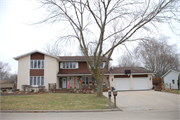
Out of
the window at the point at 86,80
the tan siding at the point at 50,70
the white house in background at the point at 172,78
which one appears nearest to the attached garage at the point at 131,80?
the white house in background at the point at 172,78

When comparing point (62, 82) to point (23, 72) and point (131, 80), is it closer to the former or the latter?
point (23, 72)

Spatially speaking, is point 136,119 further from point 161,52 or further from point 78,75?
point 161,52

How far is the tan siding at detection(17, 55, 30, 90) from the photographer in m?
21.6

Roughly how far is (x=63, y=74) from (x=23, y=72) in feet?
20.2

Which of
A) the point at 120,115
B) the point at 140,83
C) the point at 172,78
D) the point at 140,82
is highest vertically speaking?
the point at 172,78

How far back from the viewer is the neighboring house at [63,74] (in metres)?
21.9

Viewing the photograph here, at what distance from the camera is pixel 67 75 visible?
23.1m

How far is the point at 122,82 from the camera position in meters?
24.1

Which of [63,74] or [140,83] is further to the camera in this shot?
[140,83]

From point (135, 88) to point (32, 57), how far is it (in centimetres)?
1789

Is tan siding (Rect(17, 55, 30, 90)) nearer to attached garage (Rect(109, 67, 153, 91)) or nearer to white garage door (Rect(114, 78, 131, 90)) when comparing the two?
attached garage (Rect(109, 67, 153, 91))

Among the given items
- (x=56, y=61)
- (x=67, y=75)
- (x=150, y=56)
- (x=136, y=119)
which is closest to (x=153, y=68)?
(x=150, y=56)

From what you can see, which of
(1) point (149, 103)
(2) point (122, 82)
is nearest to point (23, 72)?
(2) point (122, 82)

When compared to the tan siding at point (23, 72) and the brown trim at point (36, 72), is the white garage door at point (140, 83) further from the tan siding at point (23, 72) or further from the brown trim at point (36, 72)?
the tan siding at point (23, 72)
